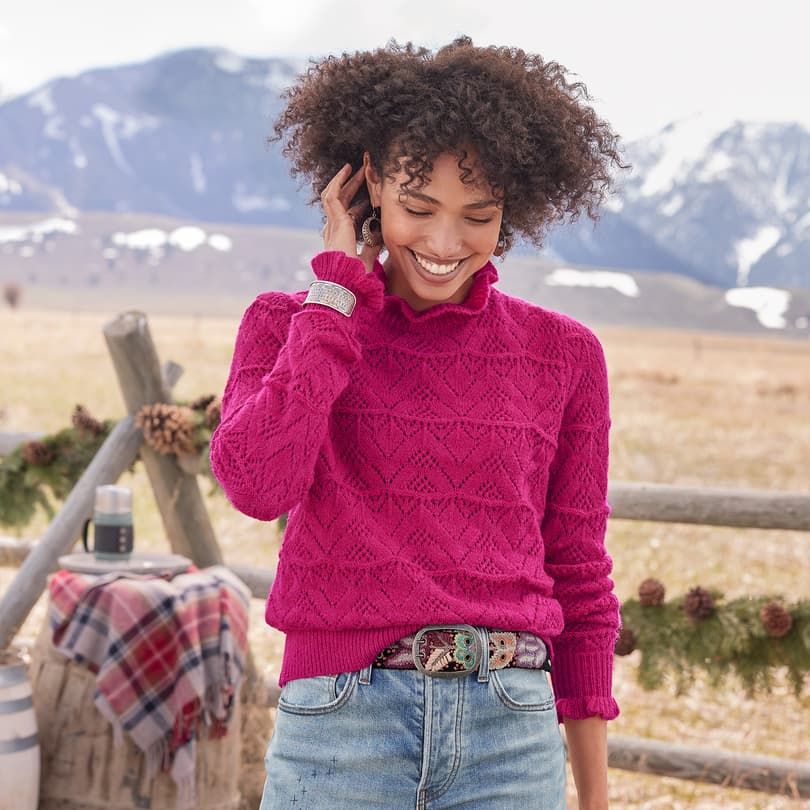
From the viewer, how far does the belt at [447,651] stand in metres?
1.54

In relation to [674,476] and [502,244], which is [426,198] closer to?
[502,244]

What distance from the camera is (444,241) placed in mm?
1644

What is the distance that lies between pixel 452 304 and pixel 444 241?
0.12 meters

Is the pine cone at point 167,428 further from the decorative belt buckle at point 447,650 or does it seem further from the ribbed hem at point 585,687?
the decorative belt buckle at point 447,650

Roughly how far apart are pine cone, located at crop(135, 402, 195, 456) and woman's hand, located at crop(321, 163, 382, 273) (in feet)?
7.80

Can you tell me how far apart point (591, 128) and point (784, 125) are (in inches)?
8282

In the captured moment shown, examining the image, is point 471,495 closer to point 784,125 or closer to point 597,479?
point 597,479

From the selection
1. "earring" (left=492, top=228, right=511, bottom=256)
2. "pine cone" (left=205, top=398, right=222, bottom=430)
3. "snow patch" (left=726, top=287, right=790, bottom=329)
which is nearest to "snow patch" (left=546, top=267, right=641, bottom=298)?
"snow patch" (left=726, top=287, right=790, bottom=329)

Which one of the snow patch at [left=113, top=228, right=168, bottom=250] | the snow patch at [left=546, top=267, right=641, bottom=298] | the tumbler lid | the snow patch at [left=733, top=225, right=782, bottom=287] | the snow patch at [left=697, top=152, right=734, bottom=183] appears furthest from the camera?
the snow patch at [left=697, top=152, right=734, bottom=183]

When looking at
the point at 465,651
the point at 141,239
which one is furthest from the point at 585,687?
the point at 141,239

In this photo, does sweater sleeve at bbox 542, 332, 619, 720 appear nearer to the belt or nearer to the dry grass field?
the belt

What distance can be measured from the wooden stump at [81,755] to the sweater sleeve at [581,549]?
210 cm

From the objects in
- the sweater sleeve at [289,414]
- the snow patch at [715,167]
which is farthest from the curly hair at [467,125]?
the snow patch at [715,167]

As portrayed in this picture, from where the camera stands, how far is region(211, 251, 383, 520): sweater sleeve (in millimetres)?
1507
